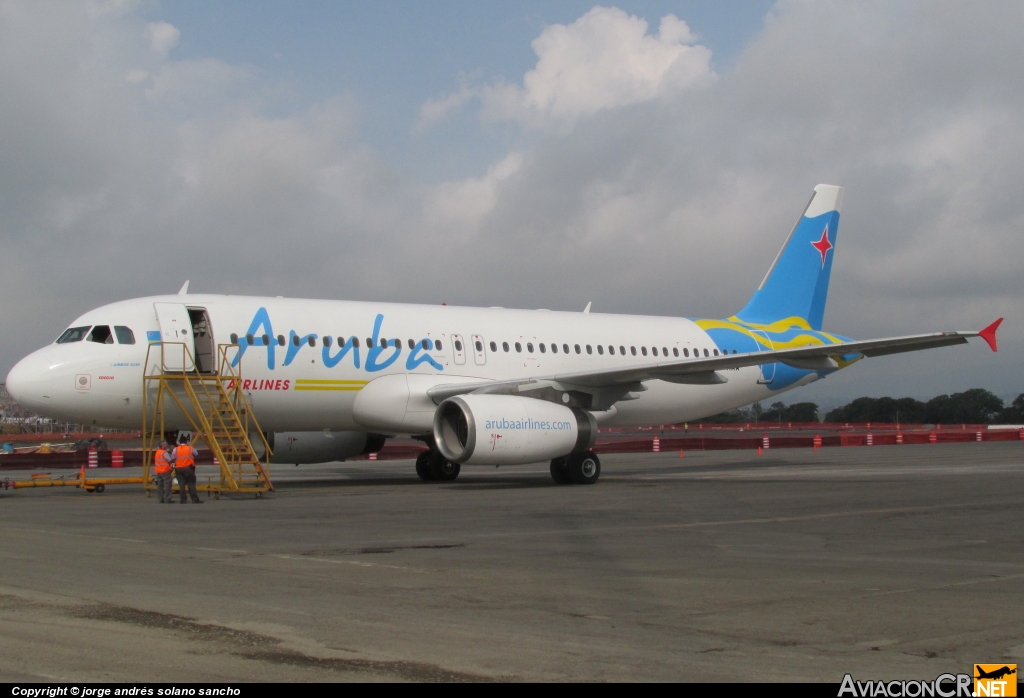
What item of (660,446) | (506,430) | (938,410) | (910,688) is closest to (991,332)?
(506,430)

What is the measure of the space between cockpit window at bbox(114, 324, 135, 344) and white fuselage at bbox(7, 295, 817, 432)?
0.30ft

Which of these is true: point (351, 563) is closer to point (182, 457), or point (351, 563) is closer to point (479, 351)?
point (182, 457)

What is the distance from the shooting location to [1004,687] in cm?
511

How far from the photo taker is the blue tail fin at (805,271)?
28844mm

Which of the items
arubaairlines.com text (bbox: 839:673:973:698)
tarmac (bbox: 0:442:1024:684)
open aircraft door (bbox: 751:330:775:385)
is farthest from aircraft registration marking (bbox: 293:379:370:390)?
arubaairlines.com text (bbox: 839:673:973:698)

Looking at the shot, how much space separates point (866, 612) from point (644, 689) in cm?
282

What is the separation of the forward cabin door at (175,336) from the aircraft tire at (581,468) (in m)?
7.91

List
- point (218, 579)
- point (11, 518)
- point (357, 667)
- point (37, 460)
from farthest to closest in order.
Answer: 1. point (37, 460)
2. point (11, 518)
3. point (218, 579)
4. point (357, 667)

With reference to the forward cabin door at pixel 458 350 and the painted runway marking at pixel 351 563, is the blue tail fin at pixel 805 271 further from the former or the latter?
the painted runway marking at pixel 351 563

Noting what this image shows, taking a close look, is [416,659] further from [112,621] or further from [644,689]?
[112,621]

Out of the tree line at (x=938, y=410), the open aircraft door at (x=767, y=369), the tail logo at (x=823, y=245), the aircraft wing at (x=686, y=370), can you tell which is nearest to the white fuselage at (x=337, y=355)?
the aircraft wing at (x=686, y=370)

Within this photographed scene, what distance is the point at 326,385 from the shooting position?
20734mm

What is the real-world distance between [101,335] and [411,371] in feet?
20.4

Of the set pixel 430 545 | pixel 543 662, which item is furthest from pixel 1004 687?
pixel 430 545
